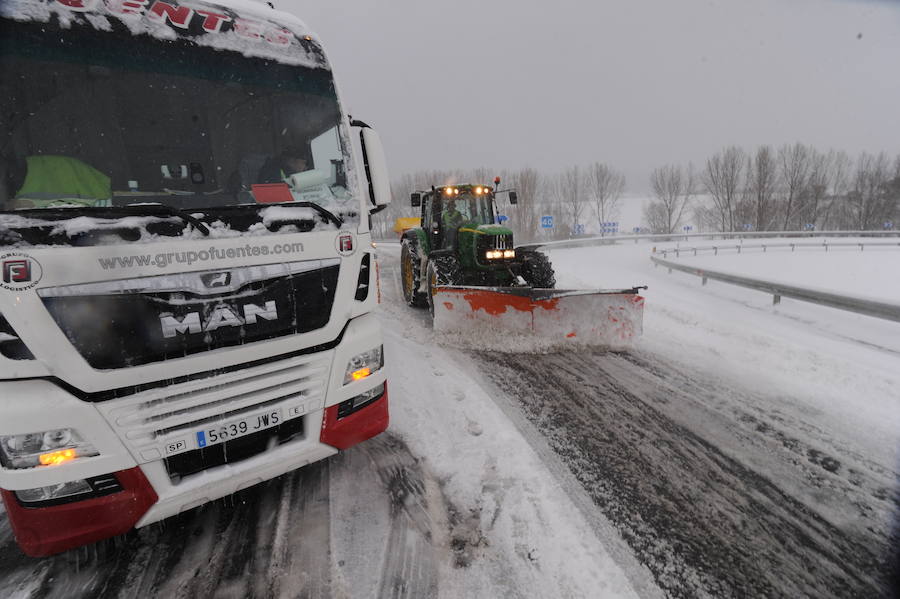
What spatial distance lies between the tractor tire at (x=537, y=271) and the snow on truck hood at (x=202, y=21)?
489 cm

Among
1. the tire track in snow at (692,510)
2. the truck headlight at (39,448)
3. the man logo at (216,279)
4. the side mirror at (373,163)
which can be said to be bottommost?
the tire track in snow at (692,510)

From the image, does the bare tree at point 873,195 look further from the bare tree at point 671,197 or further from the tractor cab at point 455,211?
the tractor cab at point 455,211

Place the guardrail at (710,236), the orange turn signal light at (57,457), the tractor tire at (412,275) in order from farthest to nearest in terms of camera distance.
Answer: the guardrail at (710,236) → the tractor tire at (412,275) → the orange turn signal light at (57,457)

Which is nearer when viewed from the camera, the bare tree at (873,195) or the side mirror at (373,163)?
the side mirror at (373,163)

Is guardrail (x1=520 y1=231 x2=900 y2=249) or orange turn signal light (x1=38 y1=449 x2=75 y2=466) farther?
guardrail (x1=520 y1=231 x2=900 y2=249)

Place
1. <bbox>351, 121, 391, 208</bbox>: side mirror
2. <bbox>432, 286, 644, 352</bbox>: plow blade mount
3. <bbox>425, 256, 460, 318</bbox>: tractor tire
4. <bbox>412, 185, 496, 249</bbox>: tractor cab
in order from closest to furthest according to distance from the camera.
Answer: <bbox>351, 121, 391, 208</bbox>: side mirror < <bbox>432, 286, 644, 352</bbox>: plow blade mount < <bbox>425, 256, 460, 318</bbox>: tractor tire < <bbox>412, 185, 496, 249</bbox>: tractor cab

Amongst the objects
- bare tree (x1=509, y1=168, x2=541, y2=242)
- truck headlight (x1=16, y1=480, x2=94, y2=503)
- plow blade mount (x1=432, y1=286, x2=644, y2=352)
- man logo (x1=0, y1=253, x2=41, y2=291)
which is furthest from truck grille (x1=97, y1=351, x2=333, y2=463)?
bare tree (x1=509, y1=168, x2=541, y2=242)

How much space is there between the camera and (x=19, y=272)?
5.38 ft

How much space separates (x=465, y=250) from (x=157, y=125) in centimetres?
531

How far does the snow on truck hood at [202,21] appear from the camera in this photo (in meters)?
2.06

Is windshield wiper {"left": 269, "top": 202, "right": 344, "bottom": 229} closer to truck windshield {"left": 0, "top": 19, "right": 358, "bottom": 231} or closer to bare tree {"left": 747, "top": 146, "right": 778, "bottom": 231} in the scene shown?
truck windshield {"left": 0, "top": 19, "right": 358, "bottom": 231}

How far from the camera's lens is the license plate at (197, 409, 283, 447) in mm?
2029

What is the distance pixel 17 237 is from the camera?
5.48 feet

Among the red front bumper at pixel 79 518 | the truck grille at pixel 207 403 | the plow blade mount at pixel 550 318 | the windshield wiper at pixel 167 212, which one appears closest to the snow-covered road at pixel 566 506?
the red front bumper at pixel 79 518
